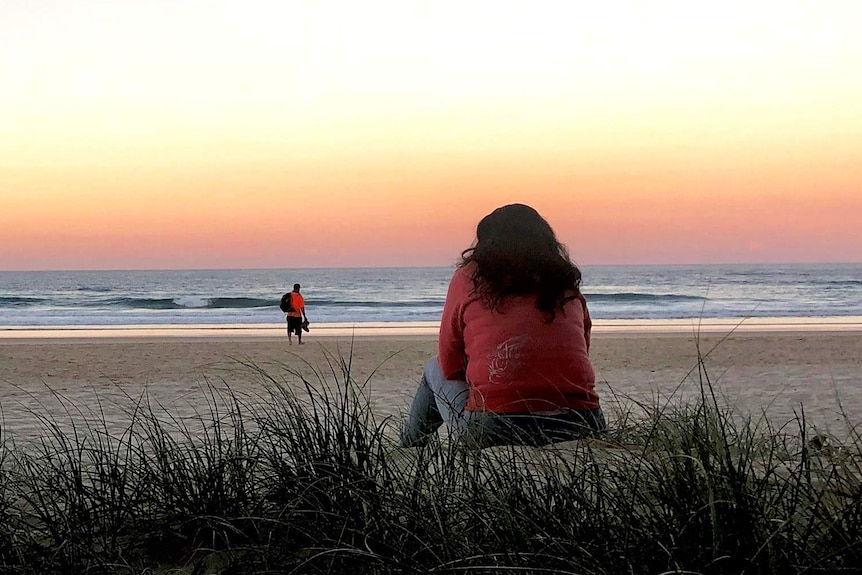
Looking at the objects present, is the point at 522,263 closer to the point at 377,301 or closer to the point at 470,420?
the point at 470,420

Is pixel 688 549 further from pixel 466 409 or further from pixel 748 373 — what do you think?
pixel 748 373

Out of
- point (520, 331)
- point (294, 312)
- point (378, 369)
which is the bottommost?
point (378, 369)

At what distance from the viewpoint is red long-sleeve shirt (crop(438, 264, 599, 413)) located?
12.6 ft

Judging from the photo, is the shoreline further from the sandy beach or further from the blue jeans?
the blue jeans

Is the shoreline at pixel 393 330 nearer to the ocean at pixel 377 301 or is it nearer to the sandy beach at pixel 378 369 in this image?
the sandy beach at pixel 378 369

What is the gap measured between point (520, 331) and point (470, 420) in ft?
1.70

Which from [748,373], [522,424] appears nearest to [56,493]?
[522,424]

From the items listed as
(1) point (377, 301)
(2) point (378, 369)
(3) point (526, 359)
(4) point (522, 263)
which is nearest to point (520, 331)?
(3) point (526, 359)

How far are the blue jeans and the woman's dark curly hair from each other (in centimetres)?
46

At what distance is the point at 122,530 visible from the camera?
2898 millimetres

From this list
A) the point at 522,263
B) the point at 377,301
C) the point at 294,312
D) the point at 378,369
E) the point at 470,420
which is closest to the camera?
the point at 470,420

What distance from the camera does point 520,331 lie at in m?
3.91

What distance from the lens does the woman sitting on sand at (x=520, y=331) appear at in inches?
151

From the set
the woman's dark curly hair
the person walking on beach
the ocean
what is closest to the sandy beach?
the person walking on beach
